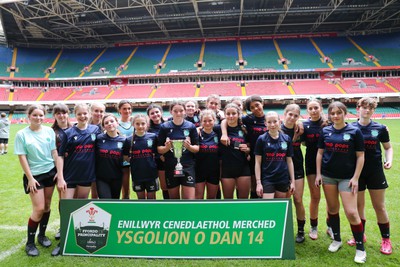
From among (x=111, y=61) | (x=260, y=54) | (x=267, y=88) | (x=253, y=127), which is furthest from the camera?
(x=111, y=61)

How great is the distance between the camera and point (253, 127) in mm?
4023

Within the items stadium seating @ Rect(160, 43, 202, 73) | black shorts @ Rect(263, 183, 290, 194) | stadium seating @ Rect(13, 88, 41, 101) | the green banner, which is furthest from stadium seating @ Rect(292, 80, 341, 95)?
stadium seating @ Rect(13, 88, 41, 101)

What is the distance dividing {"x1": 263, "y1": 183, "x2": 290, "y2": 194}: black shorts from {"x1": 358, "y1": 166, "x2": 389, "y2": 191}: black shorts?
103cm

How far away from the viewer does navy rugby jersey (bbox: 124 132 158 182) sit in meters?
3.85

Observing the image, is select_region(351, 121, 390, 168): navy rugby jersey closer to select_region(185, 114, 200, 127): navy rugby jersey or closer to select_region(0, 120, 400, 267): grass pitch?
select_region(0, 120, 400, 267): grass pitch

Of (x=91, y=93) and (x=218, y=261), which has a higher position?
(x=91, y=93)

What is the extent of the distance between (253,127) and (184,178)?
138 centimetres

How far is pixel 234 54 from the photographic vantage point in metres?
38.0

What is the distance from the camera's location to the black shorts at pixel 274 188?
352 centimetres

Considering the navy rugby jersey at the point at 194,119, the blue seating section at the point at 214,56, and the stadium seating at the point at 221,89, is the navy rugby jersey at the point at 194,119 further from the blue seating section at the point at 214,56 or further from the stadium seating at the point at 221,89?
the blue seating section at the point at 214,56

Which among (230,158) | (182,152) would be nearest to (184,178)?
(182,152)

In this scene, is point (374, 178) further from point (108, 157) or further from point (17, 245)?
point (17, 245)

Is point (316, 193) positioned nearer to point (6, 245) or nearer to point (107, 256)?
point (107, 256)

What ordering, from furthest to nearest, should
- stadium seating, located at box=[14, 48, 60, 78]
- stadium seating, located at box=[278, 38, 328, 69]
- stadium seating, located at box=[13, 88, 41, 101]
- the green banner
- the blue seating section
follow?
stadium seating, located at box=[14, 48, 60, 78], stadium seating, located at box=[13, 88, 41, 101], the blue seating section, stadium seating, located at box=[278, 38, 328, 69], the green banner
